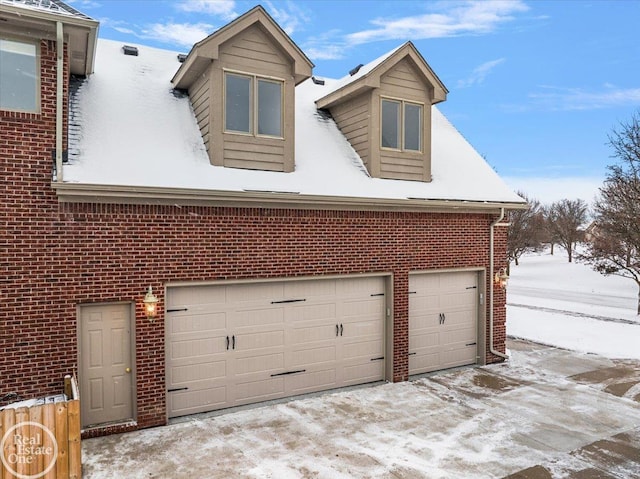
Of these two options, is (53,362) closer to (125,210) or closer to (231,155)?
(125,210)

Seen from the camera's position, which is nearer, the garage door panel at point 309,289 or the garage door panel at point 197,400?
the garage door panel at point 197,400

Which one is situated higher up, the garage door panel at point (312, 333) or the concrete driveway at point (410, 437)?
the garage door panel at point (312, 333)

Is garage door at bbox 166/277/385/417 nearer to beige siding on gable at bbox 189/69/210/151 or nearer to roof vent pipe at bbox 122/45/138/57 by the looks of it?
beige siding on gable at bbox 189/69/210/151

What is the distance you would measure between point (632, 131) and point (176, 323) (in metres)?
21.3

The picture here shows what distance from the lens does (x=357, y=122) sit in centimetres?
1093

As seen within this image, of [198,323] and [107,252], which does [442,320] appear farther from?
[107,252]

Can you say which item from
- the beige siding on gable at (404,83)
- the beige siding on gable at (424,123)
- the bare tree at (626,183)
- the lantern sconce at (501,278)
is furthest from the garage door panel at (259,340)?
the bare tree at (626,183)

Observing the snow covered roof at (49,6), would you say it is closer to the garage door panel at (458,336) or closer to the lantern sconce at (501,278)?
the garage door panel at (458,336)

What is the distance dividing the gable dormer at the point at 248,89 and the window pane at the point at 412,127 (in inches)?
109

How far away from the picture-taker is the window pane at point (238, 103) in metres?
8.91

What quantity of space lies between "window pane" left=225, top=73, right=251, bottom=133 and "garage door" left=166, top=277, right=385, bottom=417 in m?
3.23

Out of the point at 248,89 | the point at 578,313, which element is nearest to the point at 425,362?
the point at 248,89

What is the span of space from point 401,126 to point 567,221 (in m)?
50.0

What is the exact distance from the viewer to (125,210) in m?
7.40
